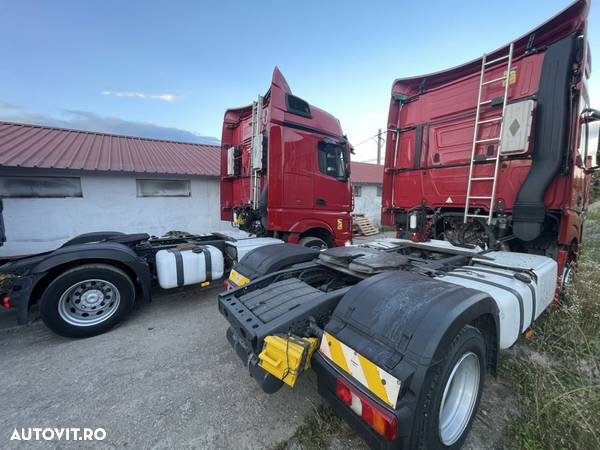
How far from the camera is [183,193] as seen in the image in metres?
8.51

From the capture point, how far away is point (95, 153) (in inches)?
301

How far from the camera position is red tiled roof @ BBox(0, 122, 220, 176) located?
21.2ft

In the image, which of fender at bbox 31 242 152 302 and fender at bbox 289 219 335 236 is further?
fender at bbox 289 219 335 236

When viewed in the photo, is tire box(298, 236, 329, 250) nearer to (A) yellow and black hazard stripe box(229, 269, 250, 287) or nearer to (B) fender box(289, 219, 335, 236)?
(B) fender box(289, 219, 335, 236)

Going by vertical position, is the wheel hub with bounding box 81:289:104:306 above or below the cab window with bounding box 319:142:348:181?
below

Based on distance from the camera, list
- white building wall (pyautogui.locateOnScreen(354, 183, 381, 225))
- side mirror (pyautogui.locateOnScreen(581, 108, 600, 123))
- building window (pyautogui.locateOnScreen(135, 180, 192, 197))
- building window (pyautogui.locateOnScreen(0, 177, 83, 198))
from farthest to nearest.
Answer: white building wall (pyautogui.locateOnScreen(354, 183, 381, 225)), building window (pyautogui.locateOnScreen(135, 180, 192, 197)), building window (pyautogui.locateOnScreen(0, 177, 83, 198)), side mirror (pyautogui.locateOnScreen(581, 108, 600, 123))

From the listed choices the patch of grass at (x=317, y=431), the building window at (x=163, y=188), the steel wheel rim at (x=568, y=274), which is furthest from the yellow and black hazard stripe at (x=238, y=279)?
the building window at (x=163, y=188)

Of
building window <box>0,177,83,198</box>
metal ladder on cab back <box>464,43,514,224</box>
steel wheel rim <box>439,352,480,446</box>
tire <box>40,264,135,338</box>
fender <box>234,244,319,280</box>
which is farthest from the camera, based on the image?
building window <box>0,177,83,198</box>

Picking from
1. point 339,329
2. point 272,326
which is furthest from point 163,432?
point 339,329

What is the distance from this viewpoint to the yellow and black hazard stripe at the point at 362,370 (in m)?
1.21

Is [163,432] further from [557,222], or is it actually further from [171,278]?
[557,222]

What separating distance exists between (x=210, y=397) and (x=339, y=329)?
4.53 feet

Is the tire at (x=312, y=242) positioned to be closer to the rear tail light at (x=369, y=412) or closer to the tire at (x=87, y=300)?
the tire at (x=87, y=300)

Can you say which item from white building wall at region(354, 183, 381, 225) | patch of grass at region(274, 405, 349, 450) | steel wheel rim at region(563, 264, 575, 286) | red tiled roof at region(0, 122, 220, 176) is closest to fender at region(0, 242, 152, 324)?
patch of grass at region(274, 405, 349, 450)
